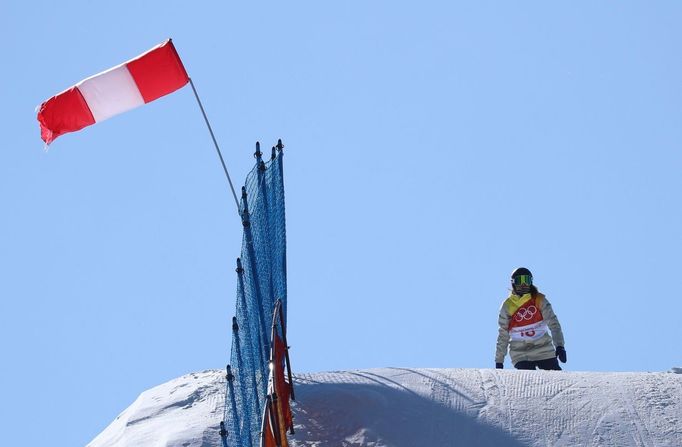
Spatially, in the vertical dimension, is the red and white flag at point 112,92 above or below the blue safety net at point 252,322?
above

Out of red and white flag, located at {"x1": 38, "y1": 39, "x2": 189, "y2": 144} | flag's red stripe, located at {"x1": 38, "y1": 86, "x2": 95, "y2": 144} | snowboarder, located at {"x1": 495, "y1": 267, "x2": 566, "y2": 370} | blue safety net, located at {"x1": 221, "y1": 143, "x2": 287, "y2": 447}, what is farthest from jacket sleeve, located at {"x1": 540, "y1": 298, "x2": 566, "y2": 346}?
flag's red stripe, located at {"x1": 38, "y1": 86, "x2": 95, "y2": 144}

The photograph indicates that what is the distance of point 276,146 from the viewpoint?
44.6 ft

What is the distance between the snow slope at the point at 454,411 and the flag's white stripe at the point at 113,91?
299 cm

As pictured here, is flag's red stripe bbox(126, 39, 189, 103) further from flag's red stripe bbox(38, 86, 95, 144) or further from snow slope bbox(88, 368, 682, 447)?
snow slope bbox(88, 368, 682, 447)

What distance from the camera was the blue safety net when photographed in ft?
37.7

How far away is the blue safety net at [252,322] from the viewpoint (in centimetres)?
1148

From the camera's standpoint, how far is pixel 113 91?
1544 centimetres

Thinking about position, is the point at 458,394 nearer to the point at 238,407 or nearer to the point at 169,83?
the point at 238,407

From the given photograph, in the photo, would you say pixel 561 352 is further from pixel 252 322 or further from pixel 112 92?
pixel 112 92

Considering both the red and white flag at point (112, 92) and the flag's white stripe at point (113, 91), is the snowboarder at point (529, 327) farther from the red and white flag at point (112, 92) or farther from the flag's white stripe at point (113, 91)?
the flag's white stripe at point (113, 91)

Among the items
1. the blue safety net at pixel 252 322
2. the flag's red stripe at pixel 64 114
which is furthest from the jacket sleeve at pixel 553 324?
the flag's red stripe at pixel 64 114

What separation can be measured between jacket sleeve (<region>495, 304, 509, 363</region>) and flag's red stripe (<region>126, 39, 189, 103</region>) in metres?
3.88

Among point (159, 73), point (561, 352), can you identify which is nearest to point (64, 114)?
point (159, 73)

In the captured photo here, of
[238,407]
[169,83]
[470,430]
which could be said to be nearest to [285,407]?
[238,407]
